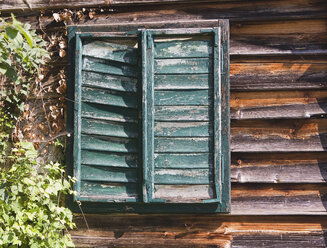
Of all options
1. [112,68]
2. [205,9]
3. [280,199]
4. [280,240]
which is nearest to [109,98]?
[112,68]

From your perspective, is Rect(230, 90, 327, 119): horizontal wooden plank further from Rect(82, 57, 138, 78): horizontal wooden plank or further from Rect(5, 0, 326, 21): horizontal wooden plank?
Rect(82, 57, 138, 78): horizontal wooden plank

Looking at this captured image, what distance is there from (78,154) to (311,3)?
80.7 inches

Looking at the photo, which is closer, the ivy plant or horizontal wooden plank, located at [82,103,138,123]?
the ivy plant

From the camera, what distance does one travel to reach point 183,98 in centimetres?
294

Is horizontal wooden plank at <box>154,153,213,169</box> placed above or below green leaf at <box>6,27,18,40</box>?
below

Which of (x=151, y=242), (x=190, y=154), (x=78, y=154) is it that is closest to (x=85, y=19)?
(x=78, y=154)

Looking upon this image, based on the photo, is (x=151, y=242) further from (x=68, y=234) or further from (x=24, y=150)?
(x=24, y=150)

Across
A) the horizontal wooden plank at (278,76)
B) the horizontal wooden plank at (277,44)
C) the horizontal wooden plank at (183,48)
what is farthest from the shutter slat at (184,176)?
the horizontal wooden plank at (277,44)

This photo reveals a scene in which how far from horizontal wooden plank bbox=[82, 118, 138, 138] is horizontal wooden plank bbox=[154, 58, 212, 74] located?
1.46 ft

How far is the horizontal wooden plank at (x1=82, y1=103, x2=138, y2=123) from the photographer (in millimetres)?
2996

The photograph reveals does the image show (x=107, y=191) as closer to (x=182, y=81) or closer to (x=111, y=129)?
(x=111, y=129)

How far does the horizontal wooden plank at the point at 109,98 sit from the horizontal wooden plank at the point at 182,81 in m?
0.21

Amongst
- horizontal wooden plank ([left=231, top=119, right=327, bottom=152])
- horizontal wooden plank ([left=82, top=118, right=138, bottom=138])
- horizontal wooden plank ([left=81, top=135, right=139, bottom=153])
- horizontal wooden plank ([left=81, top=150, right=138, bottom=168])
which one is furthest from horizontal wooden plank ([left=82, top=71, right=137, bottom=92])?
horizontal wooden plank ([left=231, top=119, right=327, bottom=152])

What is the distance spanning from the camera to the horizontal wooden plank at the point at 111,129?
117 inches
